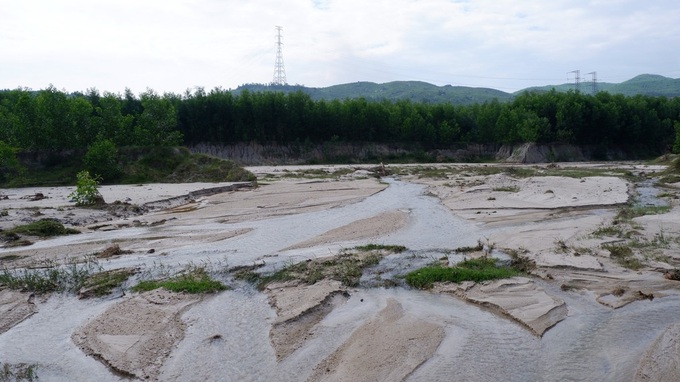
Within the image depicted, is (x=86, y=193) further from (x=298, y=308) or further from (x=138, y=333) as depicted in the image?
(x=298, y=308)

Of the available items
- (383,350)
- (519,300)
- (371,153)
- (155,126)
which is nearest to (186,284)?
(383,350)

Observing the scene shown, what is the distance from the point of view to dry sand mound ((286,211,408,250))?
1967 centimetres

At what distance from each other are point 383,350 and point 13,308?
9.02 metres

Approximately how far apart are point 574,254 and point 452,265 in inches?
147

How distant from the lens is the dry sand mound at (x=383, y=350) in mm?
8836

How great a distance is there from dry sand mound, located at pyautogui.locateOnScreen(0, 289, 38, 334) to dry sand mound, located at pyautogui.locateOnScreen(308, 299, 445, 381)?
7.41 metres

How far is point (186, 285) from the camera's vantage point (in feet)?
44.3

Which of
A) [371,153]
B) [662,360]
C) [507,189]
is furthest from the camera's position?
[371,153]

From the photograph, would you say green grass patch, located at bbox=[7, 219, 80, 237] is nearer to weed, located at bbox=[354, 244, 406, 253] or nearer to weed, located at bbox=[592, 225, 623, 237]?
weed, located at bbox=[354, 244, 406, 253]

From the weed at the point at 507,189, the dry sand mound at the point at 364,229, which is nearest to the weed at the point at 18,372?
the dry sand mound at the point at 364,229

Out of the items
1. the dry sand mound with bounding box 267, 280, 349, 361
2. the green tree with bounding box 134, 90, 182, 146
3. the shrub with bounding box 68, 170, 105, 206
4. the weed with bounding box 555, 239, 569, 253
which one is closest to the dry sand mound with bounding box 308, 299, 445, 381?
the dry sand mound with bounding box 267, 280, 349, 361

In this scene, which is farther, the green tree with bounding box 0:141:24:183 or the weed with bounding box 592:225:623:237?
the green tree with bounding box 0:141:24:183

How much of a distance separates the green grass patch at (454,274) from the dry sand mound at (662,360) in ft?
13.3

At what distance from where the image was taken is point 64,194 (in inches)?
1374
